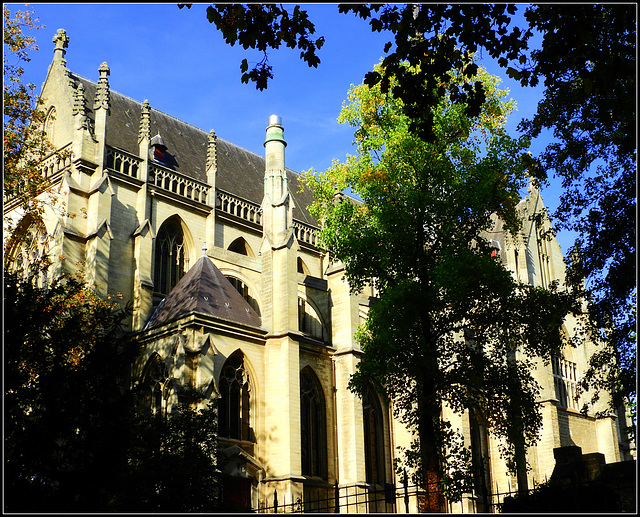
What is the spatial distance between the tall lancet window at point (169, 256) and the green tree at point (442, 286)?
35.3 ft

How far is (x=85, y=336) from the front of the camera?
11234 millimetres

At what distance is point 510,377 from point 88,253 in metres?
15.2

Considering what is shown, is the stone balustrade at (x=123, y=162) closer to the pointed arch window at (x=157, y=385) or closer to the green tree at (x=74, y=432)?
the pointed arch window at (x=157, y=385)

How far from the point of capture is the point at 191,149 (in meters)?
33.9

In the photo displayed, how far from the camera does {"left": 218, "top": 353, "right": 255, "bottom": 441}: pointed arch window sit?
22.2 metres

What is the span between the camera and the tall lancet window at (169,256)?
27594 mm

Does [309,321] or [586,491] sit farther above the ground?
[309,321]

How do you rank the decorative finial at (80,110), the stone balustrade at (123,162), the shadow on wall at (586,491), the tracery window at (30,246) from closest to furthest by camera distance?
the shadow on wall at (586,491) < the tracery window at (30,246) < the decorative finial at (80,110) < the stone balustrade at (123,162)

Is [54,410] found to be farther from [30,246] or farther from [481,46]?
[30,246]

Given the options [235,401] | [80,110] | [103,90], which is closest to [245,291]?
[235,401]

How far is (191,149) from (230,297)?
39.9 ft

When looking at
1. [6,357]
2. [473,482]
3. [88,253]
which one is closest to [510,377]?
[473,482]

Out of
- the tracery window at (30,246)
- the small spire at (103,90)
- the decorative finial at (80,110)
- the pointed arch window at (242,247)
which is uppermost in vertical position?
the small spire at (103,90)

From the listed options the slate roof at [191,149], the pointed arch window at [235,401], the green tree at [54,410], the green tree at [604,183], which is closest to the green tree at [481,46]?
the green tree at [604,183]
